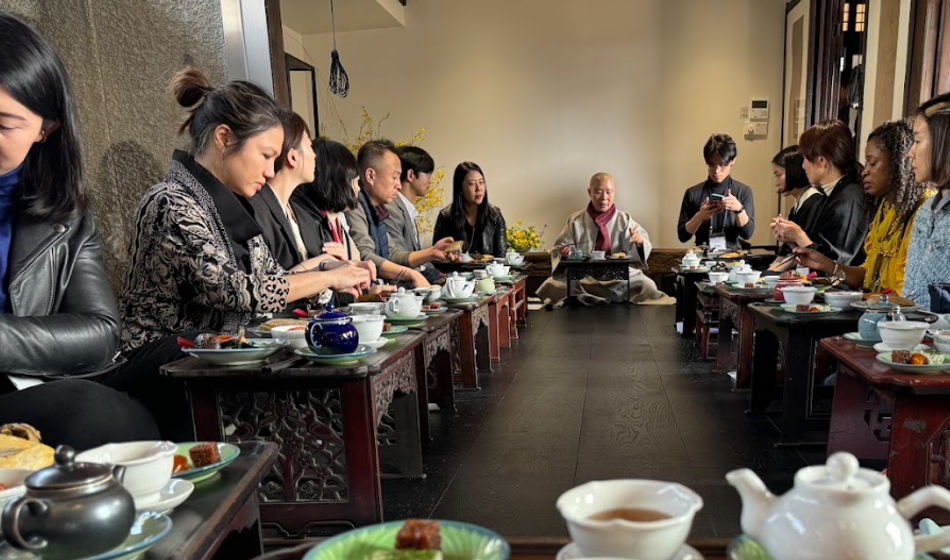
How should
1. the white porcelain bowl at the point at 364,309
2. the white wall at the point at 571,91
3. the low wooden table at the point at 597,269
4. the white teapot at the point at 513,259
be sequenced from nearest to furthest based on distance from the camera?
the white porcelain bowl at the point at 364,309 → the white teapot at the point at 513,259 → the low wooden table at the point at 597,269 → the white wall at the point at 571,91

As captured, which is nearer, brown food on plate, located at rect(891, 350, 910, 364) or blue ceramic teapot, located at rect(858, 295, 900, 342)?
brown food on plate, located at rect(891, 350, 910, 364)

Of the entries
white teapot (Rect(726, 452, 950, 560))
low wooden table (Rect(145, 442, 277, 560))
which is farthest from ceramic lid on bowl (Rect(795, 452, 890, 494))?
low wooden table (Rect(145, 442, 277, 560))

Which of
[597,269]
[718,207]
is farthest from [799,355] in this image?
[597,269]

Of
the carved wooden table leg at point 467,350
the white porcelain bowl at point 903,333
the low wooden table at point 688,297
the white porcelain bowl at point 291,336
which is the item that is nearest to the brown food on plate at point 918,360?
the white porcelain bowl at point 903,333

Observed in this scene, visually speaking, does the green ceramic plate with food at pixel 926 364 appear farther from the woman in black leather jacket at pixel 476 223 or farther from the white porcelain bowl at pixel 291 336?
the woman in black leather jacket at pixel 476 223

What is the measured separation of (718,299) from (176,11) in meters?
3.27

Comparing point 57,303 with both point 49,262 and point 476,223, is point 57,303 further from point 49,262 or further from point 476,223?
point 476,223

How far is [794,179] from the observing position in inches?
179

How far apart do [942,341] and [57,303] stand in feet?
6.80

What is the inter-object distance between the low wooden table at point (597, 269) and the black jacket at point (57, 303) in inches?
201

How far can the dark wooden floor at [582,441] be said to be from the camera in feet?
7.25

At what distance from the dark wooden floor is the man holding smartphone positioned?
1.95 m

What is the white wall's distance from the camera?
7.77 m

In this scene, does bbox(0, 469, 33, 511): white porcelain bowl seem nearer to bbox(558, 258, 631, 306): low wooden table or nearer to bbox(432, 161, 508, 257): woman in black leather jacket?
bbox(432, 161, 508, 257): woman in black leather jacket
